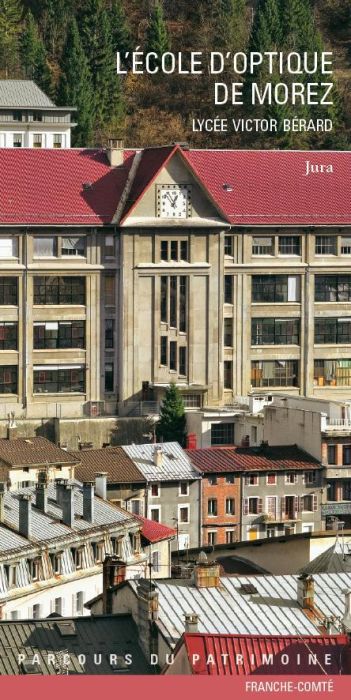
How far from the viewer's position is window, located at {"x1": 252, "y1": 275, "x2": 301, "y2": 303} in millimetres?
181250

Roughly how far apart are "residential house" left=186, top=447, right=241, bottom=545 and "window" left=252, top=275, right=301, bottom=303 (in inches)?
1210

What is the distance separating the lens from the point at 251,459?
153 m

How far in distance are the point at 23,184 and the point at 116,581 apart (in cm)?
7339

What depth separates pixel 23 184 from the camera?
587 ft

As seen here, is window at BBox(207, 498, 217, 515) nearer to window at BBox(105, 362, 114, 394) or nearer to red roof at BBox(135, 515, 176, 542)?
red roof at BBox(135, 515, 176, 542)

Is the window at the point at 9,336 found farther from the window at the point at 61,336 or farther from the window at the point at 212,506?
the window at the point at 212,506

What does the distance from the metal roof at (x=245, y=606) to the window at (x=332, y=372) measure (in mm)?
80039

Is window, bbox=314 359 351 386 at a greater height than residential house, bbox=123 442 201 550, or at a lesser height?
greater

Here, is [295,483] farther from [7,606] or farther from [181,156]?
[7,606]

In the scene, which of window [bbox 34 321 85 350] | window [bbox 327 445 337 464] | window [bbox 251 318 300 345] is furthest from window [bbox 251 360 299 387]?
window [bbox 327 445 337 464]

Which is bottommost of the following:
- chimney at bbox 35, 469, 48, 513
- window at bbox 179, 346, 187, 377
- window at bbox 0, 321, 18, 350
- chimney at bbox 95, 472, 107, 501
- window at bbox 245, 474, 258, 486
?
window at bbox 245, 474, 258, 486

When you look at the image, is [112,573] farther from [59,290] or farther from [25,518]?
[59,290]

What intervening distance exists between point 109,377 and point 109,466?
30.0 metres

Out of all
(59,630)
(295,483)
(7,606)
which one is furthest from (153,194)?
(59,630)
